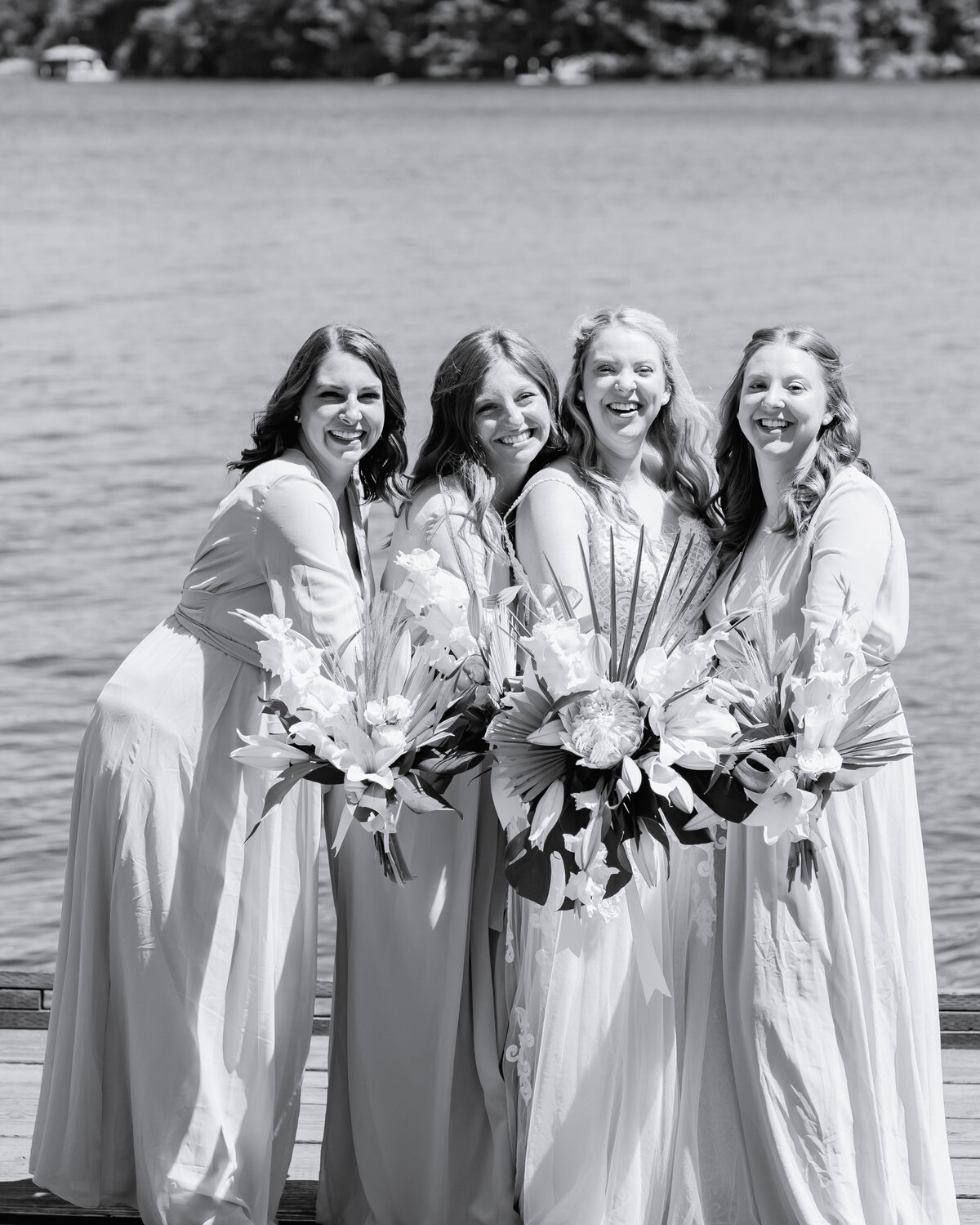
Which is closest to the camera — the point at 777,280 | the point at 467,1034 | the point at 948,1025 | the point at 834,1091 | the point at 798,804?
the point at 798,804

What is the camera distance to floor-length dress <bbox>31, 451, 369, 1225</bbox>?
14.0 ft

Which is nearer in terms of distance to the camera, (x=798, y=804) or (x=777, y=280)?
(x=798, y=804)

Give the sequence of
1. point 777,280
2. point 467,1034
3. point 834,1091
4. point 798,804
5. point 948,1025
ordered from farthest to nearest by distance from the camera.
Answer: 1. point 777,280
2. point 948,1025
3. point 467,1034
4. point 834,1091
5. point 798,804

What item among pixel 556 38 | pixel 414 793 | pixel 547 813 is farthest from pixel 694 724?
pixel 556 38

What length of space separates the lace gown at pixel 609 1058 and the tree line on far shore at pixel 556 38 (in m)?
132

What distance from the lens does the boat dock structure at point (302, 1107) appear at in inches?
178

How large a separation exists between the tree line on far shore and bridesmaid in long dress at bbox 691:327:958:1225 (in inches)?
5198

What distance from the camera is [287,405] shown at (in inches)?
176

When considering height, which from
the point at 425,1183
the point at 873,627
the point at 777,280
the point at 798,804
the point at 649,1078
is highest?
the point at 777,280

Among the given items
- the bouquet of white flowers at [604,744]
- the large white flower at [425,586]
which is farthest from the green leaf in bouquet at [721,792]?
the large white flower at [425,586]

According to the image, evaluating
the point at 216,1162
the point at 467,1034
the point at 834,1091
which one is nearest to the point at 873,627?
the point at 834,1091

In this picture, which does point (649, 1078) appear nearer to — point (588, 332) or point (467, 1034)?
point (467, 1034)

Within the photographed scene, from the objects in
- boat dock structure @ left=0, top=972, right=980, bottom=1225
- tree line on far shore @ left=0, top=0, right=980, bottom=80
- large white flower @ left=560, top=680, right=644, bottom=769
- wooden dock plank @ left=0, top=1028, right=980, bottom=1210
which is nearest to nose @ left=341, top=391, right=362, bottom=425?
large white flower @ left=560, top=680, right=644, bottom=769

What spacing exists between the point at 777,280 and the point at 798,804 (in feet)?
102
